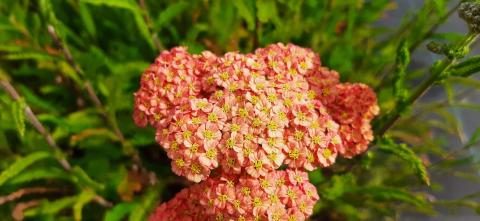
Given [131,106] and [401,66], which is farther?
[131,106]

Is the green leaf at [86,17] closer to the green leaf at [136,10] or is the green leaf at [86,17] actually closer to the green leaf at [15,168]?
the green leaf at [136,10]

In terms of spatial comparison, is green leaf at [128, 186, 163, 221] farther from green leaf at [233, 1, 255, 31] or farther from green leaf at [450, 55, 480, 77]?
green leaf at [450, 55, 480, 77]

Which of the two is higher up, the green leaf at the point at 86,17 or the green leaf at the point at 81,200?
the green leaf at the point at 86,17

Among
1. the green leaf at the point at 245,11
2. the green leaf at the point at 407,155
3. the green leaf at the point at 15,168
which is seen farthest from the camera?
the green leaf at the point at 245,11

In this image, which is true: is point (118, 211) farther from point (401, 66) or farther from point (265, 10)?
point (401, 66)

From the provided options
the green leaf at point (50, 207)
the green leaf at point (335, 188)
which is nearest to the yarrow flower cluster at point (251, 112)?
the green leaf at point (335, 188)

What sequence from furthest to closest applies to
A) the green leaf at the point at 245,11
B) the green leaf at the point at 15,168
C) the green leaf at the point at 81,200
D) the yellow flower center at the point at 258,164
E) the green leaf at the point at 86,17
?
1. the green leaf at the point at 86,17
2. the green leaf at the point at 245,11
3. the green leaf at the point at 81,200
4. the green leaf at the point at 15,168
5. the yellow flower center at the point at 258,164

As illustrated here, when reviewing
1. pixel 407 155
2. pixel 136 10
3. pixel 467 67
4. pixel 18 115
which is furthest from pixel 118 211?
pixel 467 67

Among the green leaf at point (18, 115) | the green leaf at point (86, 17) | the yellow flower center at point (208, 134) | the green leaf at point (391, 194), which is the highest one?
the green leaf at point (86, 17)
